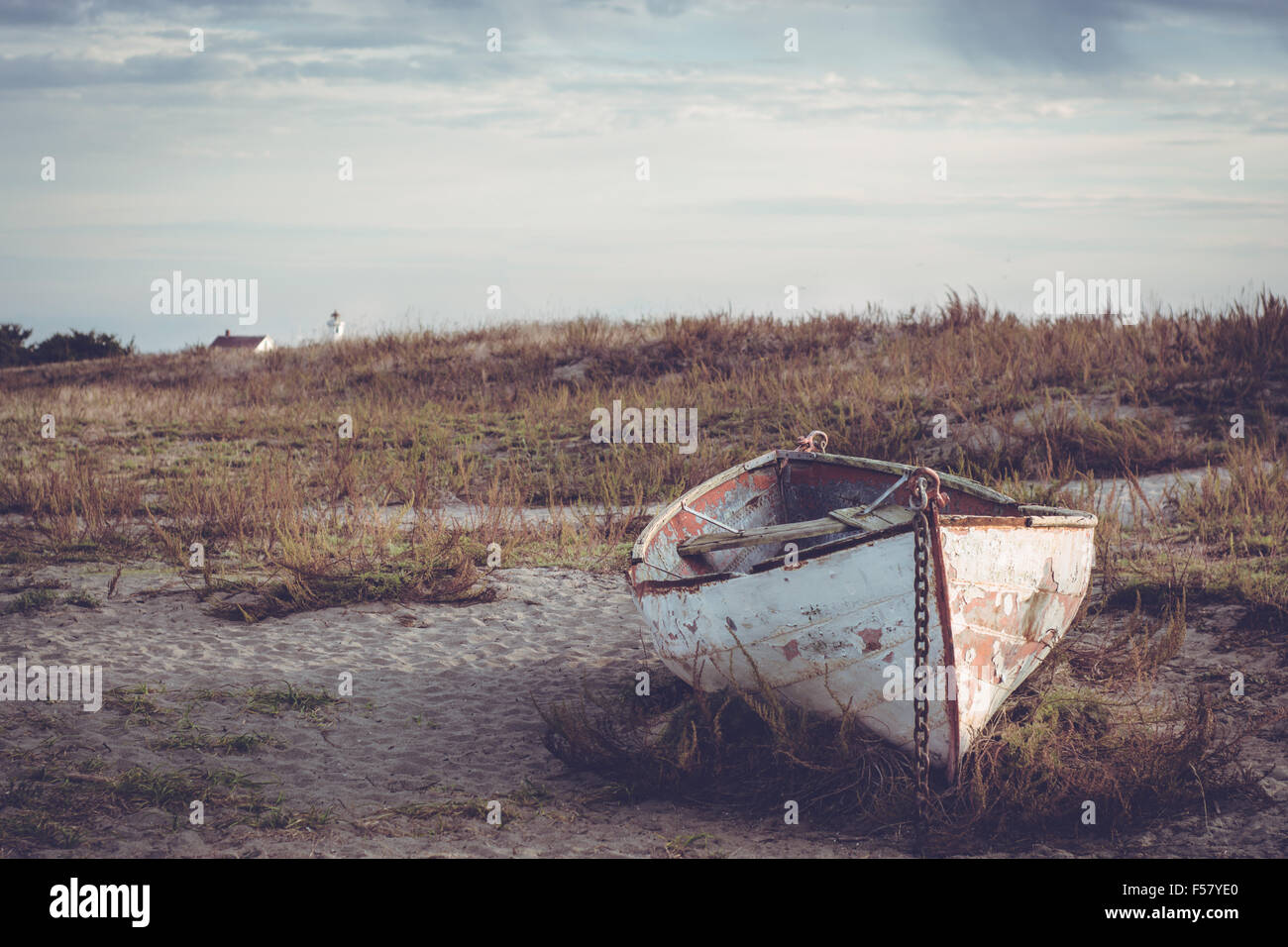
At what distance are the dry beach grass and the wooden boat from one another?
25 cm

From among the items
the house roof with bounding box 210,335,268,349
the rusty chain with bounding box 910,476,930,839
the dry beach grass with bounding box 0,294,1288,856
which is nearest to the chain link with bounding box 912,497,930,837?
the rusty chain with bounding box 910,476,930,839

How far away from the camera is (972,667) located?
4773 mm

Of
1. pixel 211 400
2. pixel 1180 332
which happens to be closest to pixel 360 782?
pixel 1180 332

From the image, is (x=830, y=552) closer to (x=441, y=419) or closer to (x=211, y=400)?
(x=441, y=419)

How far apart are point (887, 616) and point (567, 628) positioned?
3507 mm

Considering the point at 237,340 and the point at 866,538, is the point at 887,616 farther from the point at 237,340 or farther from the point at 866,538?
the point at 237,340

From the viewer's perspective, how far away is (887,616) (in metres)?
4.64

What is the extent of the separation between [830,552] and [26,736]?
4.34 m

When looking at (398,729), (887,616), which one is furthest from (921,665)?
(398,729)

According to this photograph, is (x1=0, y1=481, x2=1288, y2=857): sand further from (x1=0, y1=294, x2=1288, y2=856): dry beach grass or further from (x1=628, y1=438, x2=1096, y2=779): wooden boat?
(x1=628, y1=438, x2=1096, y2=779): wooden boat

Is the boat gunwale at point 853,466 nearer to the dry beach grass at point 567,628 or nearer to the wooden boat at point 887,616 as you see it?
the wooden boat at point 887,616

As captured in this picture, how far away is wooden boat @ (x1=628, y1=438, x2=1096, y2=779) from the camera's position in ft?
15.1

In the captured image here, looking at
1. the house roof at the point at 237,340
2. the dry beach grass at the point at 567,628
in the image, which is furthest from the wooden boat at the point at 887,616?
the house roof at the point at 237,340
